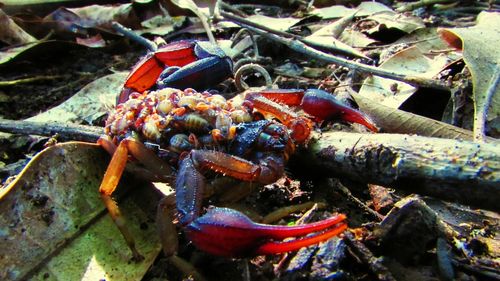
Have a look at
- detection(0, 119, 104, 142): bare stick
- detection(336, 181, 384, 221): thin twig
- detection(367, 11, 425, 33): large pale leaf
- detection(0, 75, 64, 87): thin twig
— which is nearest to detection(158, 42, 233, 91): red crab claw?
detection(0, 119, 104, 142): bare stick

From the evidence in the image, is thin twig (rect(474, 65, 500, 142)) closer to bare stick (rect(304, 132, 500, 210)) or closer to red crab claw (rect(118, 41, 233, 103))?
bare stick (rect(304, 132, 500, 210))

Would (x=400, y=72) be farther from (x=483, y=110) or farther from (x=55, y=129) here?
(x=55, y=129)

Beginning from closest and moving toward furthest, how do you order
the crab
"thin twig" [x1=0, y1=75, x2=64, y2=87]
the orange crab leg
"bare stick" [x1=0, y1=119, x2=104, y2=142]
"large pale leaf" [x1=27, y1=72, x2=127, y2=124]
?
the crab, the orange crab leg, "bare stick" [x1=0, y1=119, x2=104, y2=142], "large pale leaf" [x1=27, y1=72, x2=127, y2=124], "thin twig" [x1=0, y1=75, x2=64, y2=87]

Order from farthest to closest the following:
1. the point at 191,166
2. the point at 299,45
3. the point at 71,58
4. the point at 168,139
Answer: the point at 71,58, the point at 299,45, the point at 168,139, the point at 191,166

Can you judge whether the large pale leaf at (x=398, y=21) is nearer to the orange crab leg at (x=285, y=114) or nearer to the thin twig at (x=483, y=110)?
the thin twig at (x=483, y=110)

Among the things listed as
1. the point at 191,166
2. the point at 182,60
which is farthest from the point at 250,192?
the point at 182,60

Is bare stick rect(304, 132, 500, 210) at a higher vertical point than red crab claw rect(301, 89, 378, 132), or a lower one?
higher

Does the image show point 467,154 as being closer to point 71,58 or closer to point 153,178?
point 153,178

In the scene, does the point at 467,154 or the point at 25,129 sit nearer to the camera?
the point at 467,154
